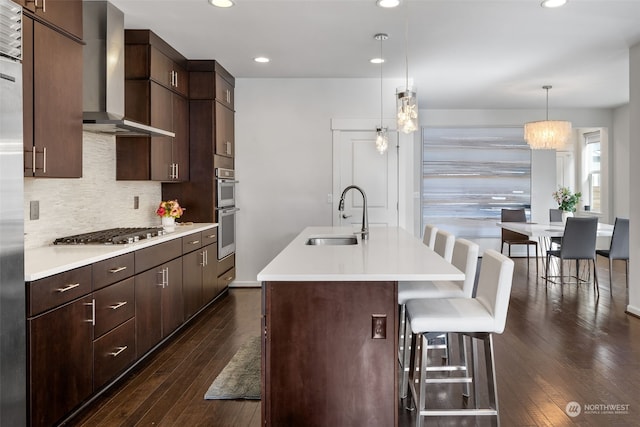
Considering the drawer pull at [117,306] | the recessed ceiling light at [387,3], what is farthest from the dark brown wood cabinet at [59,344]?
the recessed ceiling light at [387,3]

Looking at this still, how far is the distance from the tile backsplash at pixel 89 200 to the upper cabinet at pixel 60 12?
0.95 m

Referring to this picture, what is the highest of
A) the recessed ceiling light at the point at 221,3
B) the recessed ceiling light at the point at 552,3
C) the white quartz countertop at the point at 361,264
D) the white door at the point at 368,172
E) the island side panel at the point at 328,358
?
the recessed ceiling light at the point at 221,3

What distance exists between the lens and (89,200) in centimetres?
369

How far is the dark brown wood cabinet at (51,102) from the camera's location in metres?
2.48

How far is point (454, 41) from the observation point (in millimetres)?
4363

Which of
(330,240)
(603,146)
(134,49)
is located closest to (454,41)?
(330,240)

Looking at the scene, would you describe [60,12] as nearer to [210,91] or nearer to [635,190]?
[210,91]

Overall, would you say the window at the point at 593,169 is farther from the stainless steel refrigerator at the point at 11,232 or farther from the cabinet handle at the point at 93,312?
the stainless steel refrigerator at the point at 11,232

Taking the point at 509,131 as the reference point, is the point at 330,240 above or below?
below

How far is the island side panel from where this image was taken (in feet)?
6.83

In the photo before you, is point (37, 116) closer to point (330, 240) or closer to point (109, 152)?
point (109, 152)

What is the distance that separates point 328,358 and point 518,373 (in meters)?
1.65

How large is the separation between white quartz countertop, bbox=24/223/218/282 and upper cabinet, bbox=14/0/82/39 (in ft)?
4.20

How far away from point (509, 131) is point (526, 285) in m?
3.35
